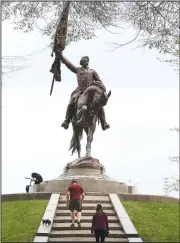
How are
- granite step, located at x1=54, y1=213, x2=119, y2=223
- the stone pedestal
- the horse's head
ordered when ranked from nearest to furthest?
1. granite step, located at x1=54, y1=213, x2=119, y2=223
2. the stone pedestal
3. the horse's head

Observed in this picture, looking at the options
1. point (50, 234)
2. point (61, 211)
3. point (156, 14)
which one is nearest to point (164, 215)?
point (61, 211)

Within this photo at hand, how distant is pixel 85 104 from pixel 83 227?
8.06 metres

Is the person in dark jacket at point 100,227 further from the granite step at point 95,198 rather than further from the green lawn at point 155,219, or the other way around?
the granite step at point 95,198

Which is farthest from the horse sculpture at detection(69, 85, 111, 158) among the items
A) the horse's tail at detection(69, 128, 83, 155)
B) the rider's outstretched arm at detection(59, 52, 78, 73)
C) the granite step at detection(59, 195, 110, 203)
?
Answer: the granite step at detection(59, 195, 110, 203)

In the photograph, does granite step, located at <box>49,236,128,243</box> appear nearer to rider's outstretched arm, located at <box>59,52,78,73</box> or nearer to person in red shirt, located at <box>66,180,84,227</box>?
person in red shirt, located at <box>66,180,84,227</box>

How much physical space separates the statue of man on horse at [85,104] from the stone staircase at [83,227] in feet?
17.2

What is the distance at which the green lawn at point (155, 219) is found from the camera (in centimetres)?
1257

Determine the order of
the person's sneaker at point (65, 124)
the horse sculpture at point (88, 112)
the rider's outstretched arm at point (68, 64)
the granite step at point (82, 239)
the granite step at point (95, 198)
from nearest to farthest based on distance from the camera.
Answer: the granite step at point (82, 239)
the granite step at point (95, 198)
the horse sculpture at point (88, 112)
the person's sneaker at point (65, 124)
the rider's outstretched arm at point (68, 64)

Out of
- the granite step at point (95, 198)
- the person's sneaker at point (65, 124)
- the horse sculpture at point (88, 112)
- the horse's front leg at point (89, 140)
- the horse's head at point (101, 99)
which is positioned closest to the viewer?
the granite step at point (95, 198)

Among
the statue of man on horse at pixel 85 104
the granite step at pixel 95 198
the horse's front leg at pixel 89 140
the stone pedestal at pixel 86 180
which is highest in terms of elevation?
the statue of man on horse at pixel 85 104

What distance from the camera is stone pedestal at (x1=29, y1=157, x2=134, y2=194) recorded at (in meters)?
18.2

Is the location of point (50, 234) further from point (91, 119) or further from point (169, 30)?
point (91, 119)

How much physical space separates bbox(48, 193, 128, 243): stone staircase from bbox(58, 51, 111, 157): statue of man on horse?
17.2ft

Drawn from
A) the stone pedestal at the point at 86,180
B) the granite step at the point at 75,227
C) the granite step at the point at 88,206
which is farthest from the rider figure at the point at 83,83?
the granite step at the point at 75,227
